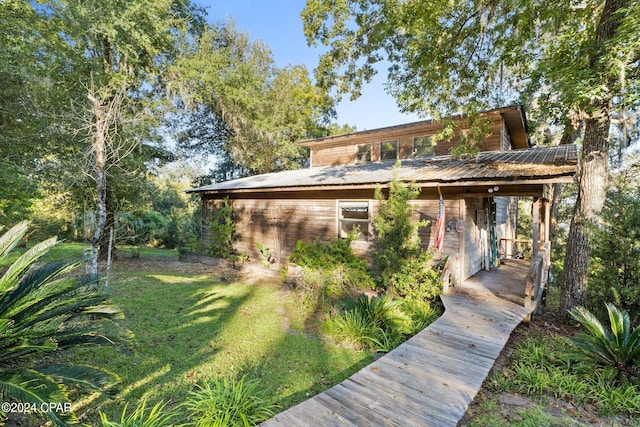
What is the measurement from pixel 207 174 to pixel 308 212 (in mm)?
17381

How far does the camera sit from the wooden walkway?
3057mm

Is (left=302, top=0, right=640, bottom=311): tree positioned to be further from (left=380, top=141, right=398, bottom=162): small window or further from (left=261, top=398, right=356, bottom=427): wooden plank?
(left=261, top=398, right=356, bottom=427): wooden plank

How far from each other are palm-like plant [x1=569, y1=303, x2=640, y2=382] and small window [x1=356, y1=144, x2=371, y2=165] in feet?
34.4

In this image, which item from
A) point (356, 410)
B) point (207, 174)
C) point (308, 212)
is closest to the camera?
point (356, 410)

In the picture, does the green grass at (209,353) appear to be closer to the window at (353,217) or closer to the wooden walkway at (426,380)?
the wooden walkway at (426,380)

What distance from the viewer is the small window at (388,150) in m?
12.9

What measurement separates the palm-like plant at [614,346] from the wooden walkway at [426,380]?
108cm

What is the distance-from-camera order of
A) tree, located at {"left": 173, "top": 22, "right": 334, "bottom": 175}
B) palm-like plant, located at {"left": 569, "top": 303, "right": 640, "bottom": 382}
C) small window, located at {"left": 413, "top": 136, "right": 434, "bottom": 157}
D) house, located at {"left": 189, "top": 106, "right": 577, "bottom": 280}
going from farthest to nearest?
tree, located at {"left": 173, "top": 22, "right": 334, "bottom": 175}, small window, located at {"left": 413, "top": 136, "right": 434, "bottom": 157}, house, located at {"left": 189, "top": 106, "right": 577, "bottom": 280}, palm-like plant, located at {"left": 569, "top": 303, "right": 640, "bottom": 382}

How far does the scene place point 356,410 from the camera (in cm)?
316

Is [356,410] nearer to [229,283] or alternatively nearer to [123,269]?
[229,283]

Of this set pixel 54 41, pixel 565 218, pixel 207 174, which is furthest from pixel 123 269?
pixel 565 218

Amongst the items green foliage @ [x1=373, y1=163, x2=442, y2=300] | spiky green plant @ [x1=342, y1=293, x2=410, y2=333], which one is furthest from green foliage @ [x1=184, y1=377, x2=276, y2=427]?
green foliage @ [x1=373, y1=163, x2=442, y2=300]

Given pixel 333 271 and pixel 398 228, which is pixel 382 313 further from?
pixel 333 271

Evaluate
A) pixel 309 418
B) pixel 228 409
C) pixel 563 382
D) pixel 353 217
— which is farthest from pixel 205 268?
pixel 563 382
